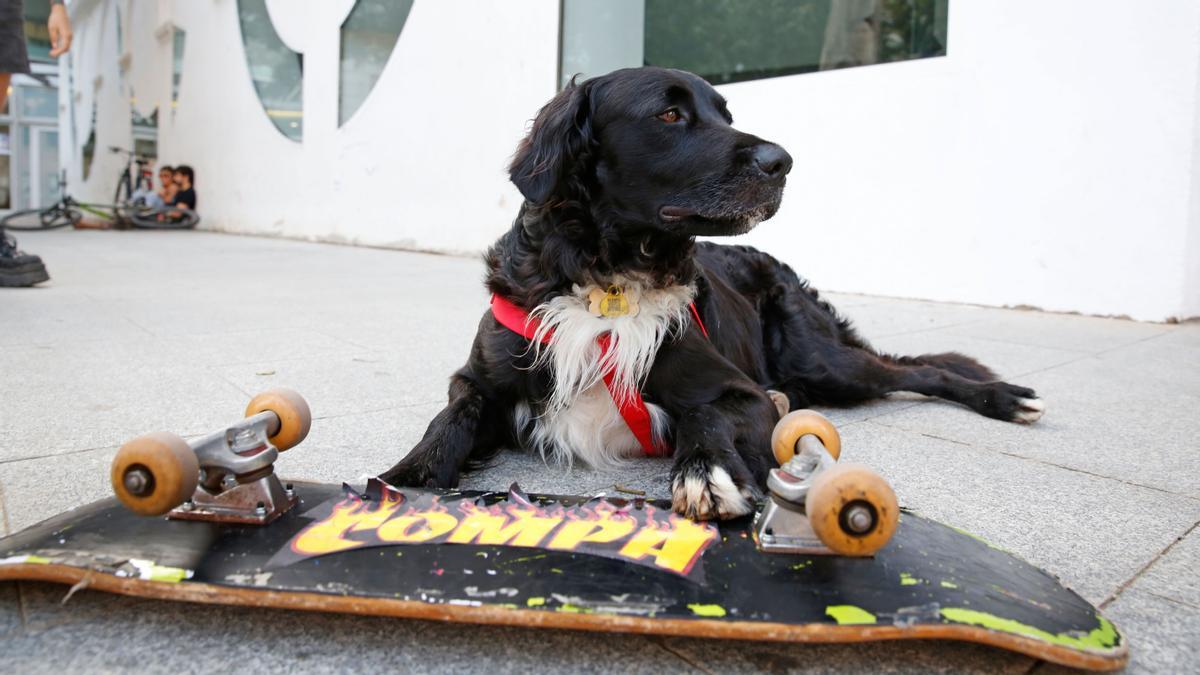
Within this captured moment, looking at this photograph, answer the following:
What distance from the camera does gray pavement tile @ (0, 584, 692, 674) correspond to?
1185 mm

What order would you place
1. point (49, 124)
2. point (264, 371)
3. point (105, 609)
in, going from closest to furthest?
point (105, 609) < point (264, 371) < point (49, 124)

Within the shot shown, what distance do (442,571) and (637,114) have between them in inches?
55.6

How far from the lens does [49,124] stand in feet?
109

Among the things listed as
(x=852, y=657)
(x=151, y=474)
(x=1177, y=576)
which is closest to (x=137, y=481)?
(x=151, y=474)

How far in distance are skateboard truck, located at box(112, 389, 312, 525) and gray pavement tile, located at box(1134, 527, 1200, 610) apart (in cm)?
159

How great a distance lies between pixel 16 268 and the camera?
5539mm

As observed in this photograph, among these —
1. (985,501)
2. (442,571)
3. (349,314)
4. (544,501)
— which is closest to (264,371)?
(349,314)

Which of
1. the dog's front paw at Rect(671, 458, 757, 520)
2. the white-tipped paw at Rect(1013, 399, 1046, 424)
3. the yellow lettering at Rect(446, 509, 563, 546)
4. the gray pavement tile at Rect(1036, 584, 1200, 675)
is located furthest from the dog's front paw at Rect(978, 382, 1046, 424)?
the yellow lettering at Rect(446, 509, 563, 546)

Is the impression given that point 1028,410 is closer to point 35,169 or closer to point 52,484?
point 52,484

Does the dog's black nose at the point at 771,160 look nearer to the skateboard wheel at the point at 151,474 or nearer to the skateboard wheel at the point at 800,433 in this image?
the skateboard wheel at the point at 800,433

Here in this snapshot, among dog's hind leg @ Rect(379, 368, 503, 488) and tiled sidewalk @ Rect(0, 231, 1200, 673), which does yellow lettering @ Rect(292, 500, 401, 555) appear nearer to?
tiled sidewalk @ Rect(0, 231, 1200, 673)

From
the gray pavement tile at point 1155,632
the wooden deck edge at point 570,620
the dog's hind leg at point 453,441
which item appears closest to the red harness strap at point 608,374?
the dog's hind leg at point 453,441

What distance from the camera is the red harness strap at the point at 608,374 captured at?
2193 millimetres

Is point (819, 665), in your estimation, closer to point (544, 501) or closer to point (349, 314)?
point (544, 501)
